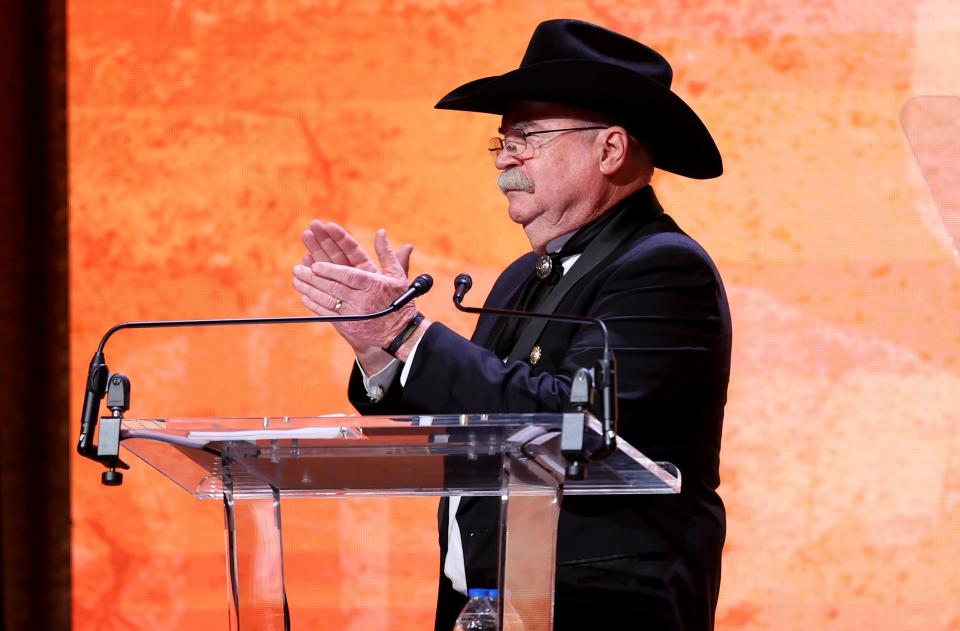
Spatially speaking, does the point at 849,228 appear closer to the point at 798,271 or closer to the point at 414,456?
the point at 798,271

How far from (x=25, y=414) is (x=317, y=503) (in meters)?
2.25

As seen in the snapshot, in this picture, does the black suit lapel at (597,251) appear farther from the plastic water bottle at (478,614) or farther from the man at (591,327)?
the plastic water bottle at (478,614)

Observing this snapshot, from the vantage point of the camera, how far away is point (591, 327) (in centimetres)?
216

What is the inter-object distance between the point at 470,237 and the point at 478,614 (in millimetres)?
1789

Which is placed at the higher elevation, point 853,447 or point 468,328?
point 468,328

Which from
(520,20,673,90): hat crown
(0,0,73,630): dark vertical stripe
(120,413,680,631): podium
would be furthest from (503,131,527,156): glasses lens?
(0,0,73,630): dark vertical stripe

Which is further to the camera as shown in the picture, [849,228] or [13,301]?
[13,301]

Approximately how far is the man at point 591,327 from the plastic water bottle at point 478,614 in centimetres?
5

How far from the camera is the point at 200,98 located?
3.67m

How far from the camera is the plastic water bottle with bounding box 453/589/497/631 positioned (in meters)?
1.83


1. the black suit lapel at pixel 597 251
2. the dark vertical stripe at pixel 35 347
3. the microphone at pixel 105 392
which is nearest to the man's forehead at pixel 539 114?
the black suit lapel at pixel 597 251

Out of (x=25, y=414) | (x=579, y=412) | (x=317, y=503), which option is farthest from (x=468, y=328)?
(x=579, y=412)

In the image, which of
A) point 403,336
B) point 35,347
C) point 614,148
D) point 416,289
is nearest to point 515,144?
point 614,148

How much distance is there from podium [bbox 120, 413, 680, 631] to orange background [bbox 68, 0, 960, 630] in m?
1.40
